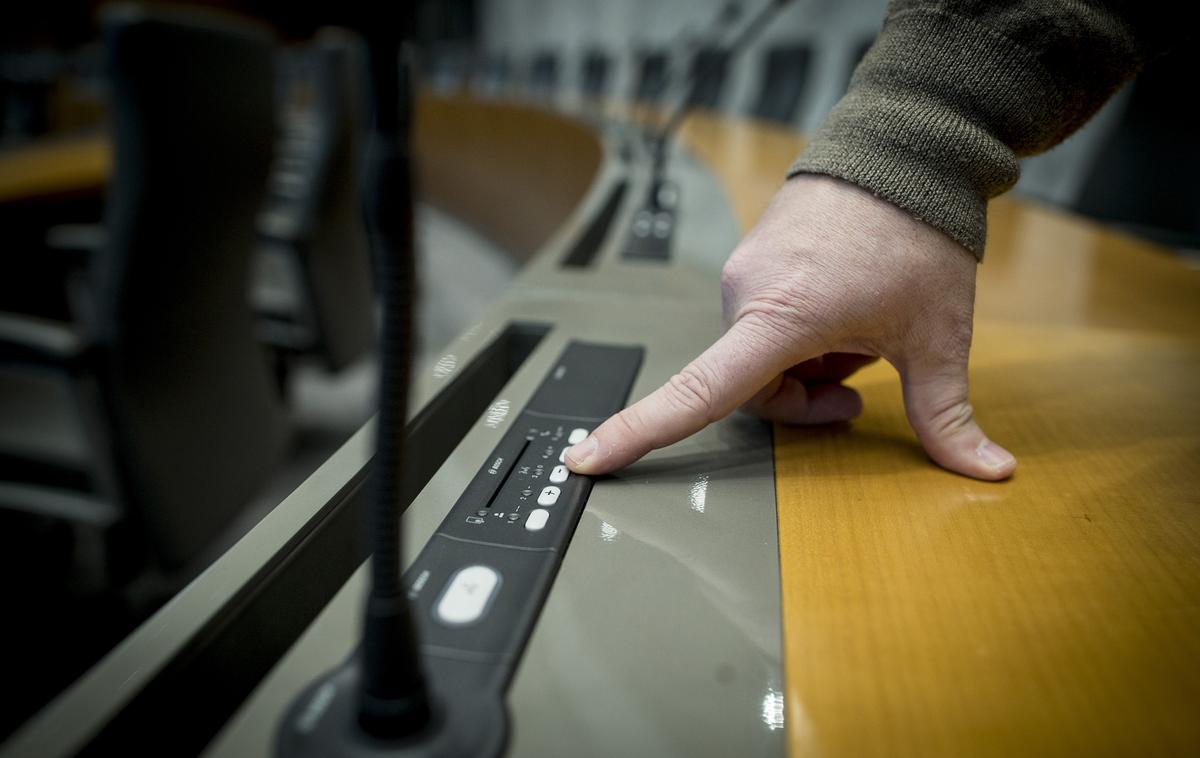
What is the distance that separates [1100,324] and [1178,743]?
1.89 ft

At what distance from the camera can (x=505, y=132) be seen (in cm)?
381

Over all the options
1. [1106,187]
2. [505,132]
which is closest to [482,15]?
[505,132]

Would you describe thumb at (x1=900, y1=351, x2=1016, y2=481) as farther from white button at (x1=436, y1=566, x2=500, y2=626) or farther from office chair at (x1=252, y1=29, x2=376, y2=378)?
office chair at (x1=252, y1=29, x2=376, y2=378)

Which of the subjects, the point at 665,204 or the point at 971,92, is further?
the point at 665,204

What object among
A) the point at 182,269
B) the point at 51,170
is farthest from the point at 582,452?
the point at 51,170

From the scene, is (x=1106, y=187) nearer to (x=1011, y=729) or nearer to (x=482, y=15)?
(x=1011, y=729)

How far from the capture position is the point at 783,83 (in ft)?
14.0

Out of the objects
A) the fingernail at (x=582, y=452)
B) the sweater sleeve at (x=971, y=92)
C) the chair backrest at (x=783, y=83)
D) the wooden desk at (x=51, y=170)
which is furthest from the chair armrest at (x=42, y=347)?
the chair backrest at (x=783, y=83)

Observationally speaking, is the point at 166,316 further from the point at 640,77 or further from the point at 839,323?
the point at 640,77

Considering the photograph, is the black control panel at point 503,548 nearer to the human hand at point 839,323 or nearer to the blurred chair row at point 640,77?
the human hand at point 839,323

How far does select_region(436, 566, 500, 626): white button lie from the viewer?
0.30 m

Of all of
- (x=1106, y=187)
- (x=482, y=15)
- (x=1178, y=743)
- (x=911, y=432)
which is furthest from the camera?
(x=482, y=15)

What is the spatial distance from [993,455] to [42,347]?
1.02 metres

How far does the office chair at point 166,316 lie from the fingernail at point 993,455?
867 millimetres
